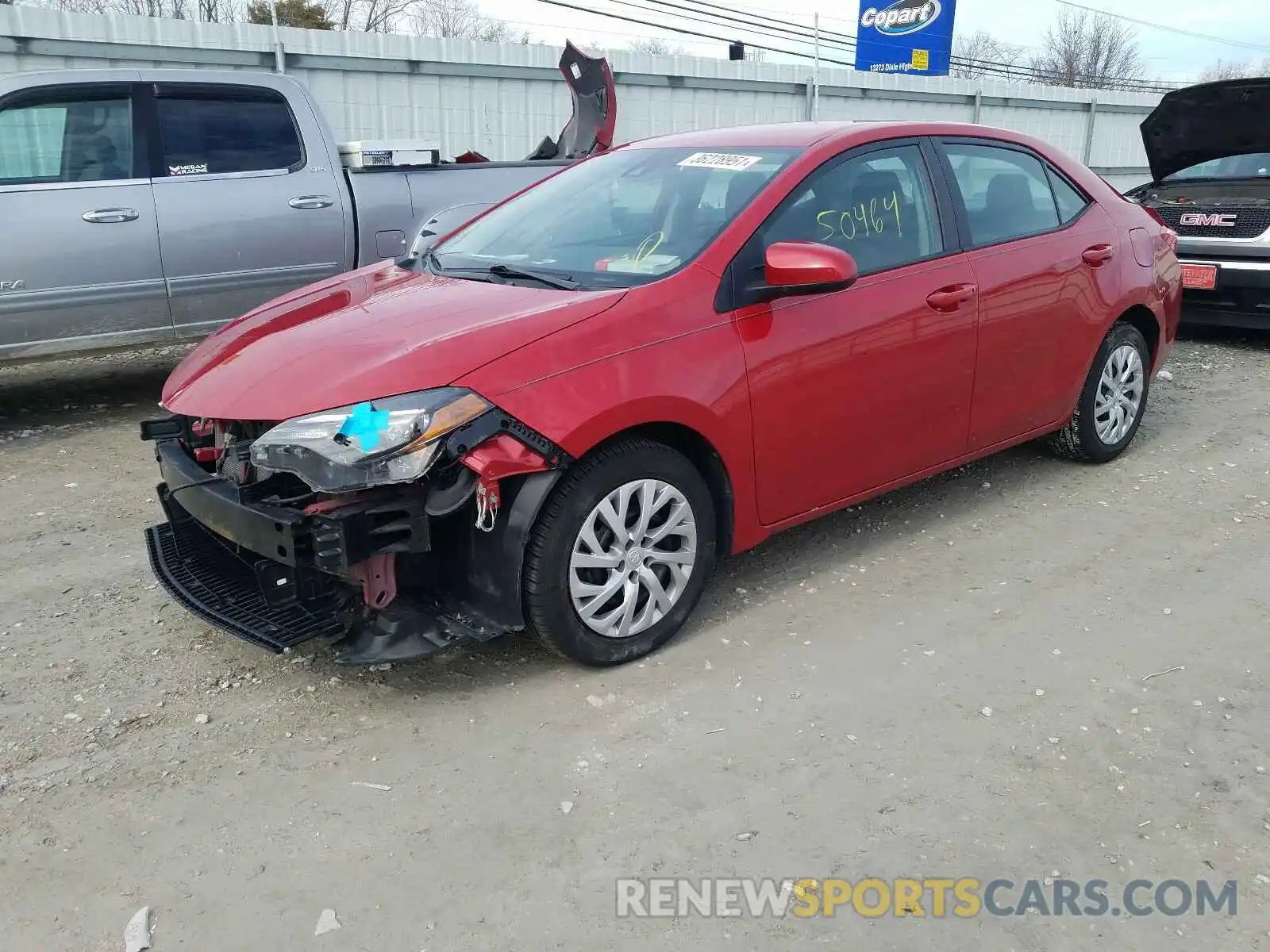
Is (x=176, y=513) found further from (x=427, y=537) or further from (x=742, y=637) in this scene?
(x=742, y=637)

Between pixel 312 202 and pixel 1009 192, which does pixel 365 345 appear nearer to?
pixel 1009 192

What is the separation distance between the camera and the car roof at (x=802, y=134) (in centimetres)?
396

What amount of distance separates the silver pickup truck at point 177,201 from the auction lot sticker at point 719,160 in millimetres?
2895

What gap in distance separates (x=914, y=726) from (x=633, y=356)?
1.35 meters

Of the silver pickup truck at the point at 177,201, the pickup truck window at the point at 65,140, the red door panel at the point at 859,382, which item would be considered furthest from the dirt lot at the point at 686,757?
the pickup truck window at the point at 65,140

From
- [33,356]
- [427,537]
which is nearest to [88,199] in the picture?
[33,356]

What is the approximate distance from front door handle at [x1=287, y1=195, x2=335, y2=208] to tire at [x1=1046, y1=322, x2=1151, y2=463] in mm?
4335

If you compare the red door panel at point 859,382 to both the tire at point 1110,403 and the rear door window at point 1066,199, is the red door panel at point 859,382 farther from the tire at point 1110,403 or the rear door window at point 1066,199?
the tire at point 1110,403

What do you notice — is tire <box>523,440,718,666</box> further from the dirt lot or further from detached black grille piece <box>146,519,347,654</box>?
detached black grille piece <box>146,519,347,654</box>

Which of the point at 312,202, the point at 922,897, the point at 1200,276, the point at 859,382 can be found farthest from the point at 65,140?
the point at 1200,276

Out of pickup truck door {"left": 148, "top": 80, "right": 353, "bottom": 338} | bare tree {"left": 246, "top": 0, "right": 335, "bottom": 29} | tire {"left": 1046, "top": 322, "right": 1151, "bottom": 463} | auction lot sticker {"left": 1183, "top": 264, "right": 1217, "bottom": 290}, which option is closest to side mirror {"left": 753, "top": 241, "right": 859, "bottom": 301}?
tire {"left": 1046, "top": 322, "right": 1151, "bottom": 463}

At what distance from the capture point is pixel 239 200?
6.21m

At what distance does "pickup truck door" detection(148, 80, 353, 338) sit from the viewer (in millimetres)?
6055

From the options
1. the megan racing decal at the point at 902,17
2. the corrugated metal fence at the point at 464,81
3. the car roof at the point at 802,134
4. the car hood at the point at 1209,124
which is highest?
the megan racing decal at the point at 902,17
